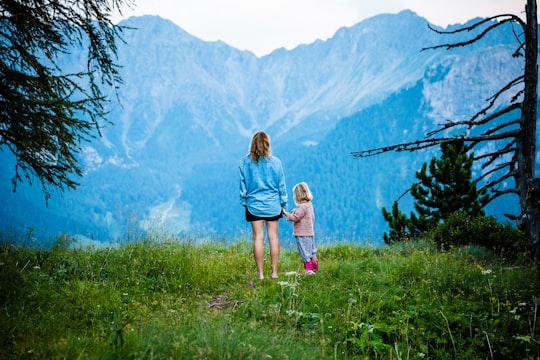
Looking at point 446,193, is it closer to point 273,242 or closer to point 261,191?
point 273,242

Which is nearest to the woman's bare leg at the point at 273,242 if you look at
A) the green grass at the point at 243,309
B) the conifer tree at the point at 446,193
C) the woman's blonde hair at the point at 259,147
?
the green grass at the point at 243,309

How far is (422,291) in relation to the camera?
5.16m

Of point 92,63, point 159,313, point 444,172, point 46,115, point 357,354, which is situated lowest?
point 357,354

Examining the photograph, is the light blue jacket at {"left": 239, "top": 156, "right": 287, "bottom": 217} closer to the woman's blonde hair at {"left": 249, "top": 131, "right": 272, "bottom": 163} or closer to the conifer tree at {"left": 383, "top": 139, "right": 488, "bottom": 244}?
the woman's blonde hair at {"left": 249, "top": 131, "right": 272, "bottom": 163}

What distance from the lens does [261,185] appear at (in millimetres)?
6125

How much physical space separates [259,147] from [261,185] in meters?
0.58

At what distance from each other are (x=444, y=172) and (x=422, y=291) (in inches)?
403

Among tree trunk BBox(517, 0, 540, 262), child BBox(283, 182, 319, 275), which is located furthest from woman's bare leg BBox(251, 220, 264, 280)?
tree trunk BBox(517, 0, 540, 262)

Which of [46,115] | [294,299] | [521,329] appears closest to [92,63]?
[46,115]

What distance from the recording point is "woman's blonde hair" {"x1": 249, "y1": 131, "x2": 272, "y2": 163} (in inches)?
241

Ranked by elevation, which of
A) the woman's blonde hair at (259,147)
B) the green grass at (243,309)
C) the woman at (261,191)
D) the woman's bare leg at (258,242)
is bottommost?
the green grass at (243,309)

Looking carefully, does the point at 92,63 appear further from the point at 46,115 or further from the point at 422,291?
the point at 422,291

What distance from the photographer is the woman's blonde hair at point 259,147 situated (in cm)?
613

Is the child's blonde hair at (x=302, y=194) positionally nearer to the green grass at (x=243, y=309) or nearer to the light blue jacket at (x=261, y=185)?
the light blue jacket at (x=261, y=185)
